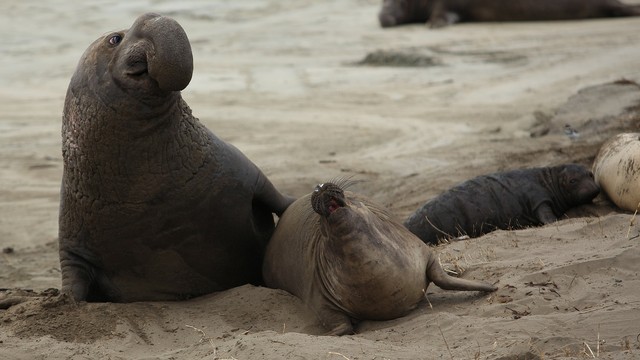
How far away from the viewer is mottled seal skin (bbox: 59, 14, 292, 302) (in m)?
5.38

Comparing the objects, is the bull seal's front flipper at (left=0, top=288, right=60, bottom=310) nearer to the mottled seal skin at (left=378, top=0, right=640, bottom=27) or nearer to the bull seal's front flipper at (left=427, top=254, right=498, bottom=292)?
the bull seal's front flipper at (left=427, top=254, right=498, bottom=292)

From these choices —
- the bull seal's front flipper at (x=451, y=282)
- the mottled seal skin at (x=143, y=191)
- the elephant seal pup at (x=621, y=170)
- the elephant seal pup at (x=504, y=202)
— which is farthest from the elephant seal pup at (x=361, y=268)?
the elephant seal pup at (x=621, y=170)

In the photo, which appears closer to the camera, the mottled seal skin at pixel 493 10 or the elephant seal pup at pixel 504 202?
the elephant seal pup at pixel 504 202

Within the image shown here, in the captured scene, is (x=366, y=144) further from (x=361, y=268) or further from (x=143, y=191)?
(x=361, y=268)

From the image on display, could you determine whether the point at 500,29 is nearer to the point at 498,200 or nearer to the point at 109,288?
the point at 498,200

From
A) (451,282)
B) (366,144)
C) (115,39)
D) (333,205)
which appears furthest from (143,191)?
(366,144)

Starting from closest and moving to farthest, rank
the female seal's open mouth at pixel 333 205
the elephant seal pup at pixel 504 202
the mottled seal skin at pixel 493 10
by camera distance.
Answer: the female seal's open mouth at pixel 333 205 < the elephant seal pup at pixel 504 202 < the mottled seal skin at pixel 493 10

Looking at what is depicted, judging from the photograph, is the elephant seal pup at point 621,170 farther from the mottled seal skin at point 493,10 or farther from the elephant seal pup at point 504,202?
the mottled seal skin at point 493,10

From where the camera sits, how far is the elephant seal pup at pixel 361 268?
4.88 meters

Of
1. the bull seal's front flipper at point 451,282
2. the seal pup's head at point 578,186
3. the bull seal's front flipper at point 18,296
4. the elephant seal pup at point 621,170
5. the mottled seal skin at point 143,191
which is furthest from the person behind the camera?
the seal pup's head at point 578,186

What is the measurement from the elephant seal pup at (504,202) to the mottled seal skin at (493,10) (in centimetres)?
928

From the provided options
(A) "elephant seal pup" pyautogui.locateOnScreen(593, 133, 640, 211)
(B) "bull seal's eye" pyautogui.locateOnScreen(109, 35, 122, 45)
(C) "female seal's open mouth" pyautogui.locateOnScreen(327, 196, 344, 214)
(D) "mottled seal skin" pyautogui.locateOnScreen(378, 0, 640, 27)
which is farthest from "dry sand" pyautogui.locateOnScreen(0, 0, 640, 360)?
(B) "bull seal's eye" pyautogui.locateOnScreen(109, 35, 122, 45)

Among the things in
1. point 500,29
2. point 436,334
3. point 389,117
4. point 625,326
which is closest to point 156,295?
point 436,334

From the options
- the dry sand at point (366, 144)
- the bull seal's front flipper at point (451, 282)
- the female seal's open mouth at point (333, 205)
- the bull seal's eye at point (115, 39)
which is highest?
the bull seal's eye at point (115, 39)
